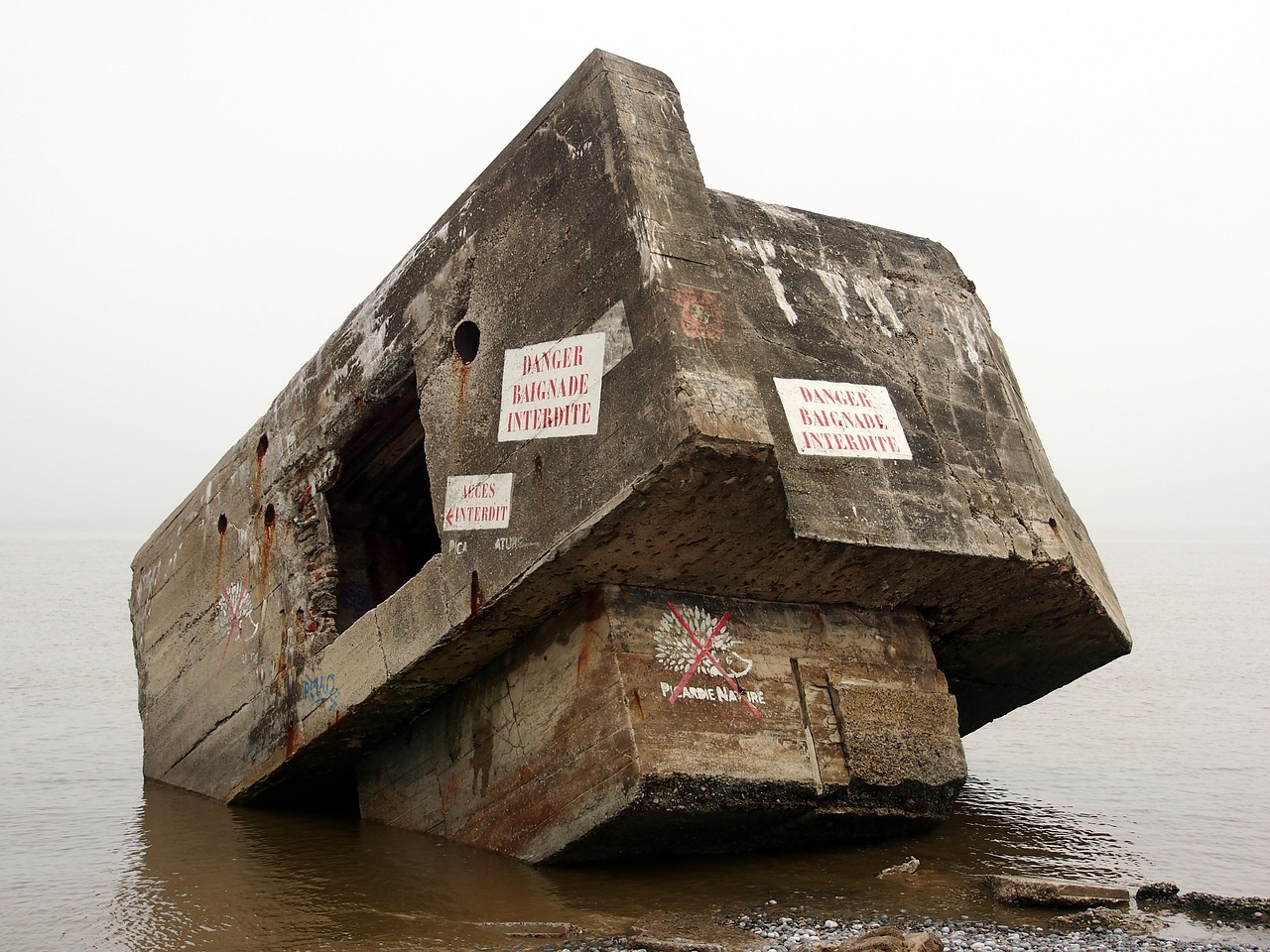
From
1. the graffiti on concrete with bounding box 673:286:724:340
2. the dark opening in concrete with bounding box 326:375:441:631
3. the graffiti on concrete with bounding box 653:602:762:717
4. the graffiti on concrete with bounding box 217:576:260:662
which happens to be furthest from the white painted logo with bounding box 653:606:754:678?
the graffiti on concrete with bounding box 217:576:260:662

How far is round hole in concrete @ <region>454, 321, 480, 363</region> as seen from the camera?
5.05 meters

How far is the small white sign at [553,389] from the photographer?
4.32 metres

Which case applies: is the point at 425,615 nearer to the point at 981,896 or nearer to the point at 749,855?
the point at 749,855

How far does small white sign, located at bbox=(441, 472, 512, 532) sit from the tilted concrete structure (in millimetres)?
13

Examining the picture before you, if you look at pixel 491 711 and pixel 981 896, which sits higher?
pixel 491 711

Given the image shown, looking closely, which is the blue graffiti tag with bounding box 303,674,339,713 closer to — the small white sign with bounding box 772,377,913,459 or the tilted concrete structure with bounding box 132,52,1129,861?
the tilted concrete structure with bounding box 132,52,1129,861

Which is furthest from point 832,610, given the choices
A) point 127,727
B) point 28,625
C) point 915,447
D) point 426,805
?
A: point 28,625

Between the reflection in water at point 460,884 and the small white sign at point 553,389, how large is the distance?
66.2 inches

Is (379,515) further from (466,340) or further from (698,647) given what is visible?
(698,647)

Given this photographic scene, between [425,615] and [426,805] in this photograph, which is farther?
[426,805]

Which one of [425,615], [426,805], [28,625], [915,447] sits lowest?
[426,805]

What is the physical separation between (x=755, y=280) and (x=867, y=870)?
2.45 meters

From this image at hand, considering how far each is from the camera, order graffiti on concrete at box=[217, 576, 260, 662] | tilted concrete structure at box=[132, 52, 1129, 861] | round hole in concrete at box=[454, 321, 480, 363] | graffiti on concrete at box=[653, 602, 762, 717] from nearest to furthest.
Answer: tilted concrete structure at box=[132, 52, 1129, 861], graffiti on concrete at box=[653, 602, 762, 717], round hole in concrete at box=[454, 321, 480, 363], graffiti on concrete at box=[217, 576, 260, 662]

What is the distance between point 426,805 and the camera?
5.44 metres
